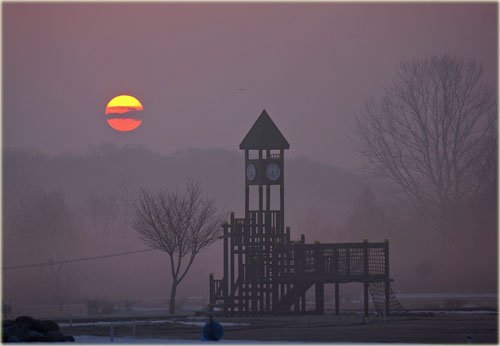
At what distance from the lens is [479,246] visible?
101m

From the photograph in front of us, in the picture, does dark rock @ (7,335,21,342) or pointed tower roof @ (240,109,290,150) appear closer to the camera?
dark rock @ (7,335,21,342)

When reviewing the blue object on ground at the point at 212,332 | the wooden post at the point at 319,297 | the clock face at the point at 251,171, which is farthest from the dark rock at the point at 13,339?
the clock face at the point at 251,171

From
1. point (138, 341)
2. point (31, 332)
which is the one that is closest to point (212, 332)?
point (138, 341)

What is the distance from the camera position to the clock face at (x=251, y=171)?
6731 cm

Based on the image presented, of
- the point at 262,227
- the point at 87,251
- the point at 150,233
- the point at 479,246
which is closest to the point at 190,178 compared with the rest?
the point at 87,251

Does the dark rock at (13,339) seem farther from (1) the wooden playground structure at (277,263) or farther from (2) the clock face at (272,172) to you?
(2) the clock face at (272,172)

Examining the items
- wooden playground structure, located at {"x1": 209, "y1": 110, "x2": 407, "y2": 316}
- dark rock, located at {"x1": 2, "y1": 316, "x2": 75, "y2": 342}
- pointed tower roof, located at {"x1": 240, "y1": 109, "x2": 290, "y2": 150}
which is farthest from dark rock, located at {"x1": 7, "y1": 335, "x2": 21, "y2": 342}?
pointed tower roof, located at {"x1": 240, "y1": 109, "x2": 290, "y2": 150}

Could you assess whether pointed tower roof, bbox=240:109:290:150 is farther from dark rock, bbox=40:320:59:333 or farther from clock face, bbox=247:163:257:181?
dark rock, bbox=40:320:59:333

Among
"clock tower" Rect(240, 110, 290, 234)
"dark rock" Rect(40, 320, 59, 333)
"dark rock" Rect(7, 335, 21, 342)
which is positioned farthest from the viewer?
"clock tower" Rect(240, 110, 290, 234)

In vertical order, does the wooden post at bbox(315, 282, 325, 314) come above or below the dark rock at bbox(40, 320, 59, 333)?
above

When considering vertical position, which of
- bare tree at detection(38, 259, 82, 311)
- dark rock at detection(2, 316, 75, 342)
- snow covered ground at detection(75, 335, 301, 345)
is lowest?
snow covered ground at detection(75, 335, 301, 345)

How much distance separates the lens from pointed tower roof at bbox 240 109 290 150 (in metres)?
67.1

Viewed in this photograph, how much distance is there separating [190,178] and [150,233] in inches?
2030

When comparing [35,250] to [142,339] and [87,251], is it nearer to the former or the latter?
[87,251]
